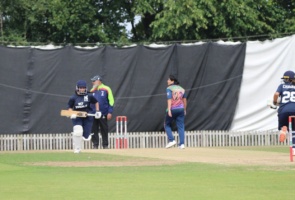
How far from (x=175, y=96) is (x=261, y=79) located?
4.60 m

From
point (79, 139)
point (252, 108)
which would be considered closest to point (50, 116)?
point (79, 139)

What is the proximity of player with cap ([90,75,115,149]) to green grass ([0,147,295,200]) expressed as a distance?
26.2 feet

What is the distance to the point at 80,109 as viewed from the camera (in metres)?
25.7

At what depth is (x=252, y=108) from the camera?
101ft

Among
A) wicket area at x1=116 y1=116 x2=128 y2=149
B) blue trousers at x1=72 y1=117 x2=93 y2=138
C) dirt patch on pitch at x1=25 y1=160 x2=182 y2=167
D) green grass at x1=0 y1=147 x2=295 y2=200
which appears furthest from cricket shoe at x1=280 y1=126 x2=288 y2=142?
wicket area at x1=116 y1=116 x2=128 y2=149

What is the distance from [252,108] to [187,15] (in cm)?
477

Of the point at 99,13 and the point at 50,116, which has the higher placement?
the point at 99,13

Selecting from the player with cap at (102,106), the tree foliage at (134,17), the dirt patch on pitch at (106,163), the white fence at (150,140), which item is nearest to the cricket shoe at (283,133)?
the dirt patch on pitch at (106,163)

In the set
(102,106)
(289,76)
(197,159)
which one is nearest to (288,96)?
(289,76)

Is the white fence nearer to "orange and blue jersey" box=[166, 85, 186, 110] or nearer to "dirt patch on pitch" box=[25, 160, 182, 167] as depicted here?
"orange and blue jersey" box=[166, 85, 186, 110]

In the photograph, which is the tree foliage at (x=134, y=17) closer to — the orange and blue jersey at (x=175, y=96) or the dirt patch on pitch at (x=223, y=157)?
the orange and blue jersey at (x=175, y=96)

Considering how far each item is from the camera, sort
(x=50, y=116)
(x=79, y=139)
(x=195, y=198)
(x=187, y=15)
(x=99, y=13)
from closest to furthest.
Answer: (x=195, y=198), (x=79, y=139), (x=50, y=116), (x=187, y=15), (x=99, y=13)

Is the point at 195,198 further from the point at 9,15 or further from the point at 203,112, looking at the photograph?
the point at 9,15

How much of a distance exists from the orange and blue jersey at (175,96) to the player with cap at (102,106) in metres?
2.01
